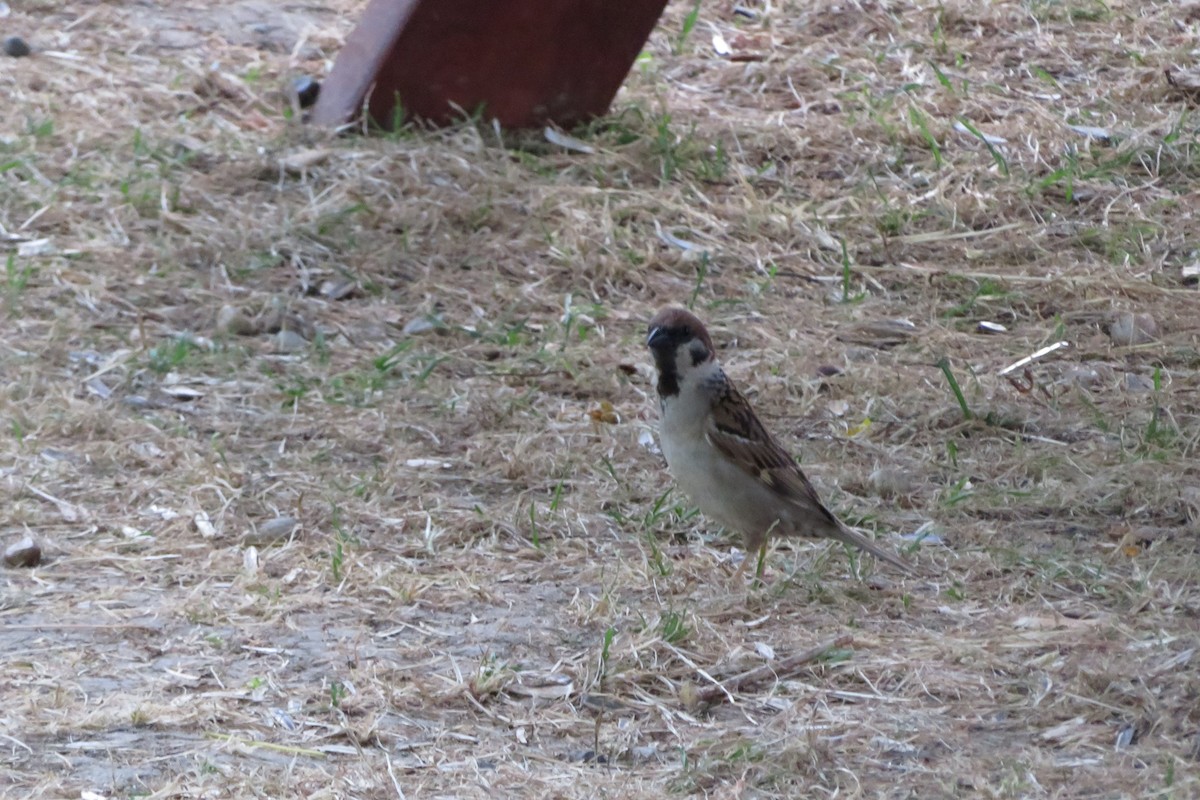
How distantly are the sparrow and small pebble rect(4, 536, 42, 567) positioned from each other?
1.59 m

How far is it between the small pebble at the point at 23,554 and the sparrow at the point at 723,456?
5.23 feet

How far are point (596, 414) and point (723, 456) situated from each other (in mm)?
985

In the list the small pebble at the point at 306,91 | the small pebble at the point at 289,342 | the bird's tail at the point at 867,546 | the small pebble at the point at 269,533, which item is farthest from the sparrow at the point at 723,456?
the small pebble at the point at 306,91

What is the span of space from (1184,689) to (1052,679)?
28 cm

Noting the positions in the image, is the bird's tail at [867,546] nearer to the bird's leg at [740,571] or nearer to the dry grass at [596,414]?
the dry grass at [596,414]

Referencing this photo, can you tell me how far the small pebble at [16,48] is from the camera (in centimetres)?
777

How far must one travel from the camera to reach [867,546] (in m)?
4.21

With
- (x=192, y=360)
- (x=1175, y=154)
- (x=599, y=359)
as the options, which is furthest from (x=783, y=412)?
(x=1175, y=154)

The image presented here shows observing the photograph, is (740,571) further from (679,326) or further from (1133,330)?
(1133,330)

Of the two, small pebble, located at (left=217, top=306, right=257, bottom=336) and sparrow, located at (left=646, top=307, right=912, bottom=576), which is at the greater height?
sparrow, located at (left=646, top=307, right=912, bottom=576)

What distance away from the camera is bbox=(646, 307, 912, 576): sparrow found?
4.25 meters

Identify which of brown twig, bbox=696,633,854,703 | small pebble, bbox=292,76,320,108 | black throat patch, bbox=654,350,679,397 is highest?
black throat patch, bbox=654,350,679,397

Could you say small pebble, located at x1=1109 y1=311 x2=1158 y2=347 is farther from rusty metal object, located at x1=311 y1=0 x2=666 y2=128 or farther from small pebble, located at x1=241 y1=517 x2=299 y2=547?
small pebble, located at x1=241 y1=517 x2=299 y2=547

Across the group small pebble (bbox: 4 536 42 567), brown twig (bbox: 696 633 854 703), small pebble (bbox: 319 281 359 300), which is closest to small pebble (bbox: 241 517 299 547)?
small pebble (bbox: 4 536 42 567)
